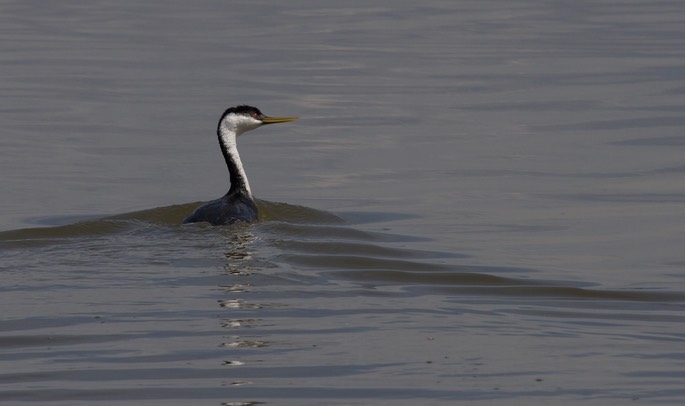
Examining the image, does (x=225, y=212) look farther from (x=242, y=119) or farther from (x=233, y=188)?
(x=242, y=119)

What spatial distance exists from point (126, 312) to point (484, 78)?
14.8 m

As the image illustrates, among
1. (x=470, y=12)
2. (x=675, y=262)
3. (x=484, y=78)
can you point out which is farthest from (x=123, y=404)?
(x=470, y=12)

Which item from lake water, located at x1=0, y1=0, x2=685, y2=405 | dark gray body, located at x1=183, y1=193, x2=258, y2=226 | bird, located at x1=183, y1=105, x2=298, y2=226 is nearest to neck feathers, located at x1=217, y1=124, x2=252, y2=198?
bird, located at x1=183, y1=105, x2=298, y2=226

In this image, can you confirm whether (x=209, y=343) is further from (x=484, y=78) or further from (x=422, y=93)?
(x=484, y=78)

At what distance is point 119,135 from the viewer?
1997 centimetres

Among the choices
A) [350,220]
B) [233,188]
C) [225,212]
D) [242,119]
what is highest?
[242,119]

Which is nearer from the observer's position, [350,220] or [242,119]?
[350,220]

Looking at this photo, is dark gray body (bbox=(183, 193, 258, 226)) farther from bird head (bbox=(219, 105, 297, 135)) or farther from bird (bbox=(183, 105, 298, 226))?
bird head (bbox=(219, 105, 297, 135))

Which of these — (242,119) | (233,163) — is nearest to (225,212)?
(233,163)

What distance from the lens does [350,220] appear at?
49.9ft

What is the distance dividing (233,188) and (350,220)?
4.40 ft

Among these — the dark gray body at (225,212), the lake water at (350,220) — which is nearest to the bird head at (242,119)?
the lake water at (350,220)

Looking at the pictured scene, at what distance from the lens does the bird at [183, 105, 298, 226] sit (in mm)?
14539

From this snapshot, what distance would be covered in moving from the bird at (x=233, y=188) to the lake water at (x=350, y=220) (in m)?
0.31
